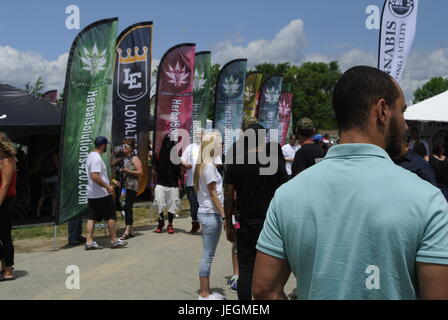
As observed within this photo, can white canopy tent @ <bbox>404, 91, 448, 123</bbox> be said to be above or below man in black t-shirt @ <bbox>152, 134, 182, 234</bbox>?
above

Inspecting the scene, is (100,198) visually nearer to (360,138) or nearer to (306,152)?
(306,152)

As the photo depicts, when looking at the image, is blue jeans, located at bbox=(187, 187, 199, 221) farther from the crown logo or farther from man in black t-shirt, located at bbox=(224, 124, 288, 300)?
man in black t-shirt, located at bbox=(224, 124, 288, 300)

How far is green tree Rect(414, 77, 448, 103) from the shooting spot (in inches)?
3066

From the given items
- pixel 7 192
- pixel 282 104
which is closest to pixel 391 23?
pixel 7 192

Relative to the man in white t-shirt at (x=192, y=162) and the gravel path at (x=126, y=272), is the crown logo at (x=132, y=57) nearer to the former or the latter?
the man in white t-shirt at (x=192, y=162)

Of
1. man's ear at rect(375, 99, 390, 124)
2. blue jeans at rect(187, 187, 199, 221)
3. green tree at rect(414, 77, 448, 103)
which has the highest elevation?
green tree at rect(414, 77, 448, 103)

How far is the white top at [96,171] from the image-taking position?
24.5 ft

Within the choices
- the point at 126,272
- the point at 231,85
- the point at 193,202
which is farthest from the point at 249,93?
the point at 126,272

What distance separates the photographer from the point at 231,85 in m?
15.5

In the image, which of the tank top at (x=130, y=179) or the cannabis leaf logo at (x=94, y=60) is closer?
the cannabis leaf logo at (x=94, y=60)

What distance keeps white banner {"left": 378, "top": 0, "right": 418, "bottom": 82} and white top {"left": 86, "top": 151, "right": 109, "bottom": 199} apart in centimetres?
529

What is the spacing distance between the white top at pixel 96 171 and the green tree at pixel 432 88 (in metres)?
80.8

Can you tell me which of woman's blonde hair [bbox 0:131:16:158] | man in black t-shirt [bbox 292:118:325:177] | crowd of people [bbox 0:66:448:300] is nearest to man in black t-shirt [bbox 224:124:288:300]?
man in black t-shirt [bbox 292:118:325:177]

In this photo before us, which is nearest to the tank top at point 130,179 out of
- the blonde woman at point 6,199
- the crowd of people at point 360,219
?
the blonde woman at point 6,199
